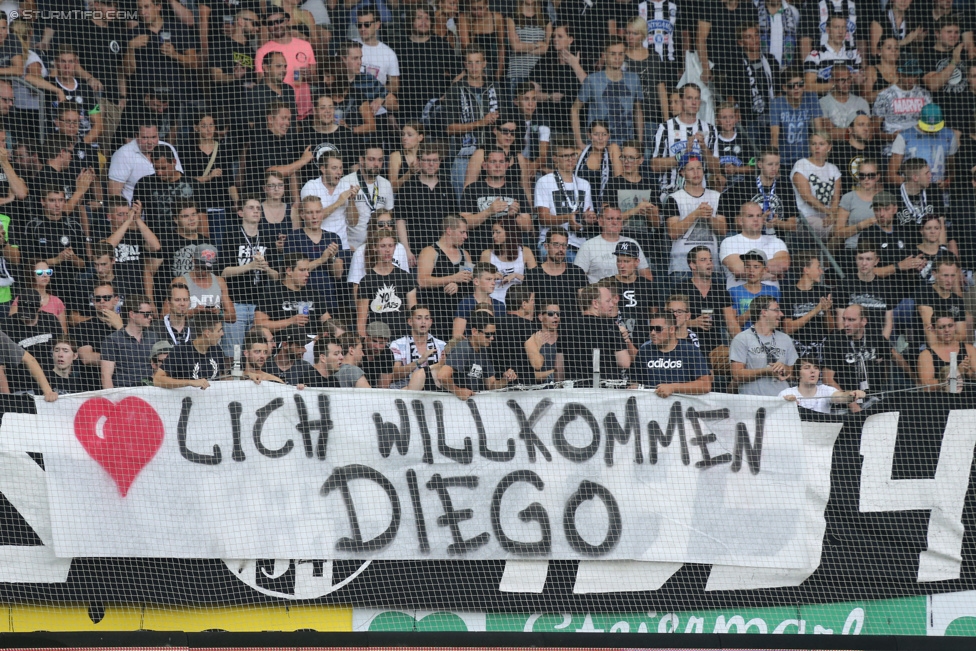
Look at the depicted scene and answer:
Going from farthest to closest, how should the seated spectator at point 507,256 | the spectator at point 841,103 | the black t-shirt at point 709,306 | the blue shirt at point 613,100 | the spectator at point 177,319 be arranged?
the spectator at point 841,103, the blue shirt at point 613,100, the seated spectator at point 507,256, the black t-shirt at point 709,306, the spectator at point 177,319

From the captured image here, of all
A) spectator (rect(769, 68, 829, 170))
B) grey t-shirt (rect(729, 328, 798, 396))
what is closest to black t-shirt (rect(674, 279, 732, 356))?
grey t-shirt (rect(729, 328, 798, 396))

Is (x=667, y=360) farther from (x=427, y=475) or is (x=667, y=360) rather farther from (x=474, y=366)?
(x=427, y=475)

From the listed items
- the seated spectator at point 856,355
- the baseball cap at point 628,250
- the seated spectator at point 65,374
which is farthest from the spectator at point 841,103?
the seated spectator at point 65,374

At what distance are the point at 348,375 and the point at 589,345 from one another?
1.57 meters

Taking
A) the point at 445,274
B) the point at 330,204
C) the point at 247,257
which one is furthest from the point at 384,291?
the point at 247,257

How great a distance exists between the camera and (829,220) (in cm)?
939

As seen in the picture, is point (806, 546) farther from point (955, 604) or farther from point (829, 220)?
point (829, 220)

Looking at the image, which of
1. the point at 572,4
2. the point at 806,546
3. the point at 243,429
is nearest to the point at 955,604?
the point at 806,546

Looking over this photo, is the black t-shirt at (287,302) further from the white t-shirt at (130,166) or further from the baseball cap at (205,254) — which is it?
the white t-shirt at (130,166)

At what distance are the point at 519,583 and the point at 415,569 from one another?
25.0 inches

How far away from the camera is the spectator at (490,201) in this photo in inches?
349

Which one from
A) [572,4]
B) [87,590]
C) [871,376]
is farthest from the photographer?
[572,4]

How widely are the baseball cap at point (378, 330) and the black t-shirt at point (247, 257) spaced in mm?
787

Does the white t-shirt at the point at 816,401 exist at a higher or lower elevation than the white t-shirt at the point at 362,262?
lower
